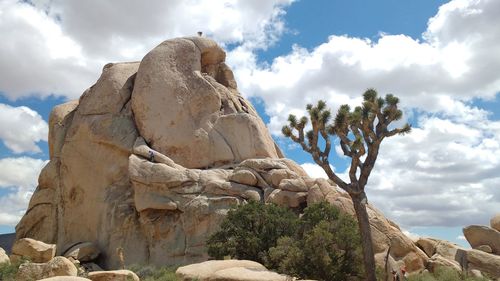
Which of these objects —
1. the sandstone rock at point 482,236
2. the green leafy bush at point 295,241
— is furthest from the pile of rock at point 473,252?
the green leafy bush at point 295,241

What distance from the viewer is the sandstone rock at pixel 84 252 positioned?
32.5 metres

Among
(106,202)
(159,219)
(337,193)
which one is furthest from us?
(106,202)

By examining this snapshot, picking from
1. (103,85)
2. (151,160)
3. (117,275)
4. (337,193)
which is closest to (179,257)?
(151,160)

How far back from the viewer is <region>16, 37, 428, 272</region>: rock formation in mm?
30578

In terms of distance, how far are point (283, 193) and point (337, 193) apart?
10.0 ft

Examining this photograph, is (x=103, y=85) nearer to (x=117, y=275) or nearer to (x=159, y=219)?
(x=159, y=219)

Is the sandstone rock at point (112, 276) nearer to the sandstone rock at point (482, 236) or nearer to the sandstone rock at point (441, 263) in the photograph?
the sandstone rock at point (441, 263)

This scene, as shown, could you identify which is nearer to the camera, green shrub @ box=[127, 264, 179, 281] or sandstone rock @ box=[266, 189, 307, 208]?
green shrub @ box=[127, 264, 179, 281]

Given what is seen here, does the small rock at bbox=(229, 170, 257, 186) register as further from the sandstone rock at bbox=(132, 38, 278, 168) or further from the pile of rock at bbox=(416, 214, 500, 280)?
the pile of rock at bbox=(416, 214, 500, 280)

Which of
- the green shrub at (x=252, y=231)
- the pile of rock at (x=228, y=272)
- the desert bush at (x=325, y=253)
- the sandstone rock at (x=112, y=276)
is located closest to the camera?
the pile of rock at (x=228, y=272)

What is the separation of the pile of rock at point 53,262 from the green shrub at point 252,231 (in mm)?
5856

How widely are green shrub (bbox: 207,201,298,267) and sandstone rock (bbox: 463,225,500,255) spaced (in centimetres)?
995

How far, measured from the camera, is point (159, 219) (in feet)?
104

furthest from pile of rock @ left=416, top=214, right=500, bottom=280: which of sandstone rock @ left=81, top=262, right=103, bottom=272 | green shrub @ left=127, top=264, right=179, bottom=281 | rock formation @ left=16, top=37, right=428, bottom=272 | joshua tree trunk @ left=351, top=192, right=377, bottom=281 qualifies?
sandstone rock @ left=81, top=262, right=103, bottom=272
